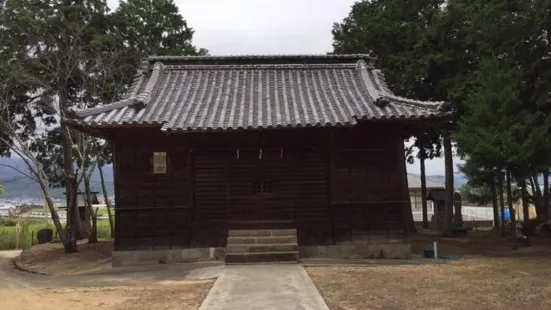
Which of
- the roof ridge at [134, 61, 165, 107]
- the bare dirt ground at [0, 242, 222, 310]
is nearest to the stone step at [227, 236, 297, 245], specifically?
the bare dirt ground at [0, 242, 222, 310]

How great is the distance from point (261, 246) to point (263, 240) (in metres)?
0.45

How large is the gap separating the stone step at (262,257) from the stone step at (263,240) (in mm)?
643

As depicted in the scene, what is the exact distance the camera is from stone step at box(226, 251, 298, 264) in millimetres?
12375

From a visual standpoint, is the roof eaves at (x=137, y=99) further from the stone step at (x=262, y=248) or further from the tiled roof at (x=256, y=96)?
the stone step at (x=262, y=248)

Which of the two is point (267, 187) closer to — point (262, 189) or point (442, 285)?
point (262, 189)

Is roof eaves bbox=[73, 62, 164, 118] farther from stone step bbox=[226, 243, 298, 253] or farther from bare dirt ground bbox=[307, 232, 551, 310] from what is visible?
bare dirt ground bbox=[307, 232, 551, 310]

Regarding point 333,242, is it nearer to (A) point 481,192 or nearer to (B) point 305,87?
(B) point 305,87

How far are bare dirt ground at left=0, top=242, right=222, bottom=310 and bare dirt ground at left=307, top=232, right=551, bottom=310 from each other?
95.4 inches

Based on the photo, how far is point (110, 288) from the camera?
10297 millimetres

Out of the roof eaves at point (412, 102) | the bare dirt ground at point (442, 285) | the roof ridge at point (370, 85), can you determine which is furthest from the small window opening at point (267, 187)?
the roof eaves at point (412, 102)

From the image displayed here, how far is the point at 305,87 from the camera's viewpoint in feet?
53.0

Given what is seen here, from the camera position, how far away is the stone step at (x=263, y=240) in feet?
42.8

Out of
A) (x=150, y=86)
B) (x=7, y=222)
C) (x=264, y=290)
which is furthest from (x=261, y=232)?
(x=7, y=222)

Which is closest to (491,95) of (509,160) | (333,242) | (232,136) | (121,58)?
(509,160)
